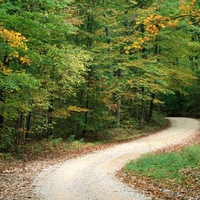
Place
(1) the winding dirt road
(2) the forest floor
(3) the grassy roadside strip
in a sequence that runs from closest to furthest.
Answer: (3) the grassy roadside strip, (1) the winding dirt road, (2) the forest floor

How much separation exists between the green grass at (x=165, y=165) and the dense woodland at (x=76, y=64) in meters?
5.19

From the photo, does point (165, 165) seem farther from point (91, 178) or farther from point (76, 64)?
point (76, 64)

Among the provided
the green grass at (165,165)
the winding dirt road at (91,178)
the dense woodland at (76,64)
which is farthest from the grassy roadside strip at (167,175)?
the dense woodland at (76,64)

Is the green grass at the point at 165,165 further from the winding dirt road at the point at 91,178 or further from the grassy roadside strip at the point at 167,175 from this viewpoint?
the winding dirt road at the point at 91,178

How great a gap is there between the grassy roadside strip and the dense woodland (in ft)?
15.6

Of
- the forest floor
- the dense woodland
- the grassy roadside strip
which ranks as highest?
the dense woodland

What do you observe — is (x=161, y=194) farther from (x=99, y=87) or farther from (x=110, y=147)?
(x=99, y=87)

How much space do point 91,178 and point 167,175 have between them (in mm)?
2951

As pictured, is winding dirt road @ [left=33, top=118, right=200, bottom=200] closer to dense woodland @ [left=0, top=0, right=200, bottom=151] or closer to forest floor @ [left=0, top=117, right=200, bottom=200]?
forest floor @ [left=0, top=117, right=200, bottom=200]

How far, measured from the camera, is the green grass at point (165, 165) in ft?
34.6

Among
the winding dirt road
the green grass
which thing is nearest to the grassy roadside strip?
the green grass

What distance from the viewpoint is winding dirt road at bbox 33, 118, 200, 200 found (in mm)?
8758

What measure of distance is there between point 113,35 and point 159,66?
5.36 metres

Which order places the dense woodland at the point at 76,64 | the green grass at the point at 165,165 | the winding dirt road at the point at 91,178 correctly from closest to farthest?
the winding dirt road at the point at 91,178 → the green grass at the point at 165,165 → the dense woodland at the point at 76,64
